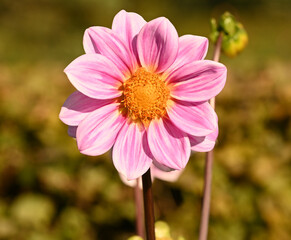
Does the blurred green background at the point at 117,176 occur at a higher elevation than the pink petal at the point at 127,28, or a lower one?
lower

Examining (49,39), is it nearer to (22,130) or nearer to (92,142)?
(22,130)

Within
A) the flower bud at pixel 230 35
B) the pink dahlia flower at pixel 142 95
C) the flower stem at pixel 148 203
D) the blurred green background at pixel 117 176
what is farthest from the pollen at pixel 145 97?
the blurred green background at pixel 117 176

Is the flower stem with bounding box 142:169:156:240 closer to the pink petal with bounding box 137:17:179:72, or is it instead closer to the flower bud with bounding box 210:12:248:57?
the pink petal with bounding box 137:17:179:72

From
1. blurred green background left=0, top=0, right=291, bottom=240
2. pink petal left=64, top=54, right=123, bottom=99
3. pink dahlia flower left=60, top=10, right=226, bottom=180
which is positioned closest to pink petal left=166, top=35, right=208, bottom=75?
pink dahlia flower left=60, top=10, right=226, bottom=180

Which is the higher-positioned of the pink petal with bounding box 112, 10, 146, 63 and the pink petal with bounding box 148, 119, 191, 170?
the pink petal with bounding box 112, 10, 146, 63

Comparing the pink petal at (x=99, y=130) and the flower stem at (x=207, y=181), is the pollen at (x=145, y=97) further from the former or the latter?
the flower stem at (x=207, y=181)

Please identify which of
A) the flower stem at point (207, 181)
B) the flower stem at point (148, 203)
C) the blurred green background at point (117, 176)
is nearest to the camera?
the flower stem at point (148, 203)

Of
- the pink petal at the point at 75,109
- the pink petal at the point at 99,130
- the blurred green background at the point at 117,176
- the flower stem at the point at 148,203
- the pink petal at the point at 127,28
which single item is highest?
the pink petal at the point at 127,28

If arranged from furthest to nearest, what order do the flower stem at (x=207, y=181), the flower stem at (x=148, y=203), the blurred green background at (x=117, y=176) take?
the blurred green background at (x=117, y=176) → the flower stem at (x=207, y=181) → the flower stem at (x=148, y=203)
